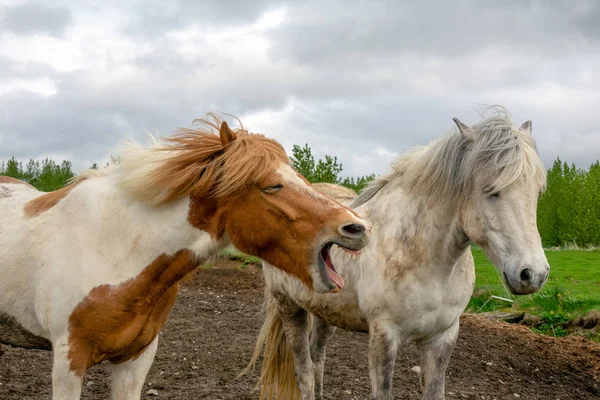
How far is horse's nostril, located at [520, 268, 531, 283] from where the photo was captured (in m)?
3.36

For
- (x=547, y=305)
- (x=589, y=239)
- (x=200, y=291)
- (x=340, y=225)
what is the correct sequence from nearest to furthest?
(x=340, y=225)
(x=547, y=305)
(x=200, y=291)
(x=589, y=239)

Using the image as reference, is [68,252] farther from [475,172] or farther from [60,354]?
[475,172]

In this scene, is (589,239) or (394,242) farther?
(589,239)

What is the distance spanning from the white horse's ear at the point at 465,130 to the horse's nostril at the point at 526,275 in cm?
95

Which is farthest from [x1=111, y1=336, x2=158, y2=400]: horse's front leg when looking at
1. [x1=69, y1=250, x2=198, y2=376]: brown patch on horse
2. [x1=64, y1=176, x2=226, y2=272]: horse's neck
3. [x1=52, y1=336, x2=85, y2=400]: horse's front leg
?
[x1=64, y1=176, x2=226, y2=272]: horse's neck

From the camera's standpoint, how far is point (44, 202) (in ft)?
10.6

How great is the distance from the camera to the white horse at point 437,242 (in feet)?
11.6

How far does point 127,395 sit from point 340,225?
4.76ft

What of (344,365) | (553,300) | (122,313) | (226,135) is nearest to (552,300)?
(553,300)

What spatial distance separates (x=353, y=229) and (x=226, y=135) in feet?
2.43

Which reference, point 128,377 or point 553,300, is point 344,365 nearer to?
point 128,377

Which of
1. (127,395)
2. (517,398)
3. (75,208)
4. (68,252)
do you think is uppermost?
(75,208)

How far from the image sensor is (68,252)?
2920mm

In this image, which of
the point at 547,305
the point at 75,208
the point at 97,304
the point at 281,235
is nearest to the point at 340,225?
the point at 281,235
